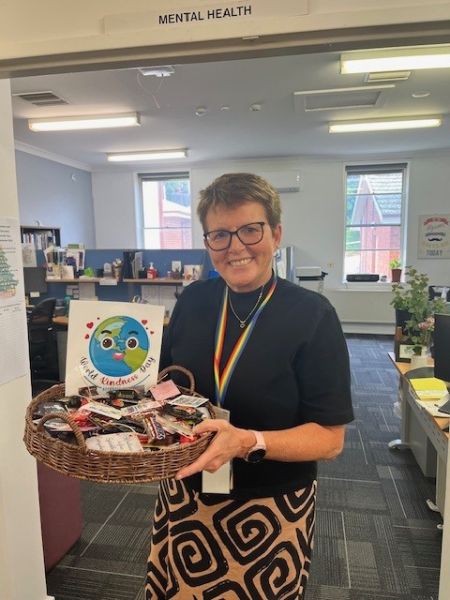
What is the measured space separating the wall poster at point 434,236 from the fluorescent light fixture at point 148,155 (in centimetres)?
404

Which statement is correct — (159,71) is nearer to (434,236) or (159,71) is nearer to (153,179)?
(153,179)

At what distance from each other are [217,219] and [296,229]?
667cm

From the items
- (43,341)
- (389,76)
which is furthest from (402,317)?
(43,341)

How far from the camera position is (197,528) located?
1.03 meters

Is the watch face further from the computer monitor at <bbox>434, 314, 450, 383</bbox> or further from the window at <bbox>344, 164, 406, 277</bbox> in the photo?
the window at <bbox>344, 164, 406, 277</bbox>

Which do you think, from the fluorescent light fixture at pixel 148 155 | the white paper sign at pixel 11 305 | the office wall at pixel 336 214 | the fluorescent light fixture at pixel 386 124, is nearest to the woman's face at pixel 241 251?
the white paper sign at pixel 11 305

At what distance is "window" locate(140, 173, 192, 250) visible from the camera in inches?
314

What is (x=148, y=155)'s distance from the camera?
6.62 metres

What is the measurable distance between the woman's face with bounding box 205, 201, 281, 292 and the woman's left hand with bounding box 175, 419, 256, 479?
35 cm

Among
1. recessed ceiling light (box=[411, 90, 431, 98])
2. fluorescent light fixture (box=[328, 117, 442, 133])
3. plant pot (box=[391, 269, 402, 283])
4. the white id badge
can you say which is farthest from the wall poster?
the white id badge

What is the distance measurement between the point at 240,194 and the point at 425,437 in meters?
2.68

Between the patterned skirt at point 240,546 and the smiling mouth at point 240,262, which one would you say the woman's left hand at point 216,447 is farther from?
the smiling mouth at point 240,262

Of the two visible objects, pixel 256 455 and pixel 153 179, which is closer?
pixel 256 455

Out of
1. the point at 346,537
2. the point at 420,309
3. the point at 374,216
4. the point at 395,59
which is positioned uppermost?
the point at 395,59
